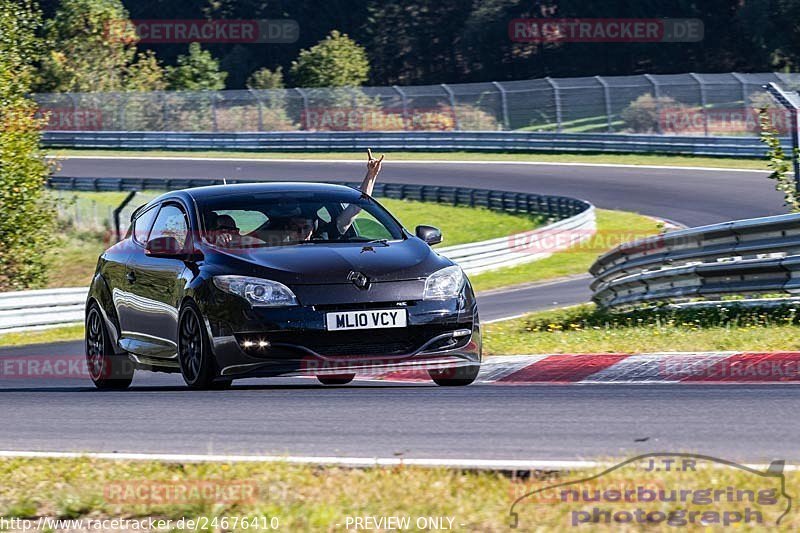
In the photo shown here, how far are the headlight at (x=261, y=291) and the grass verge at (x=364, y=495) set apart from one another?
241 cm

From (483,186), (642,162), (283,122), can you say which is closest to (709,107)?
(642,162)

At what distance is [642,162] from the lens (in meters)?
41.9

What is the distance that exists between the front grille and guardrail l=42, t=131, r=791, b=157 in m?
33.5

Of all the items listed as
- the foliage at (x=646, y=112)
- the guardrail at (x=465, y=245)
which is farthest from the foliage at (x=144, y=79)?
the foliage at (x=646, y=112)

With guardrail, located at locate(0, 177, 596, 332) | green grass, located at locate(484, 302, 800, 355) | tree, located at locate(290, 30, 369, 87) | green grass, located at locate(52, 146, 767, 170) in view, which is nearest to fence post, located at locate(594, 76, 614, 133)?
green grass, located at locate(52, 146, 767, 170)

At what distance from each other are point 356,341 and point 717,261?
5.47 m

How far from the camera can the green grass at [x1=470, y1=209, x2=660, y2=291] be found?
25594mm

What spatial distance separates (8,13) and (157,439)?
31.0 metres

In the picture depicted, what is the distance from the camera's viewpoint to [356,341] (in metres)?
8.11

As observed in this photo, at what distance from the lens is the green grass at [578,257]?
2559cm

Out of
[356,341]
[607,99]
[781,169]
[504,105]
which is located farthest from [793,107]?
[504,105]

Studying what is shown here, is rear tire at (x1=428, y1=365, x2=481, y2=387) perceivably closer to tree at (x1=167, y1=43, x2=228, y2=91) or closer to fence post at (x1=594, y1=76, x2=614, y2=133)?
fence post at (x1=594, y1=76, x2=614, y2=133)

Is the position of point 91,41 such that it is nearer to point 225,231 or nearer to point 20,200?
point 20,200

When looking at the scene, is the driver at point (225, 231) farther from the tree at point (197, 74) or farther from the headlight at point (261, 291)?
the tree at point (197, 74)
